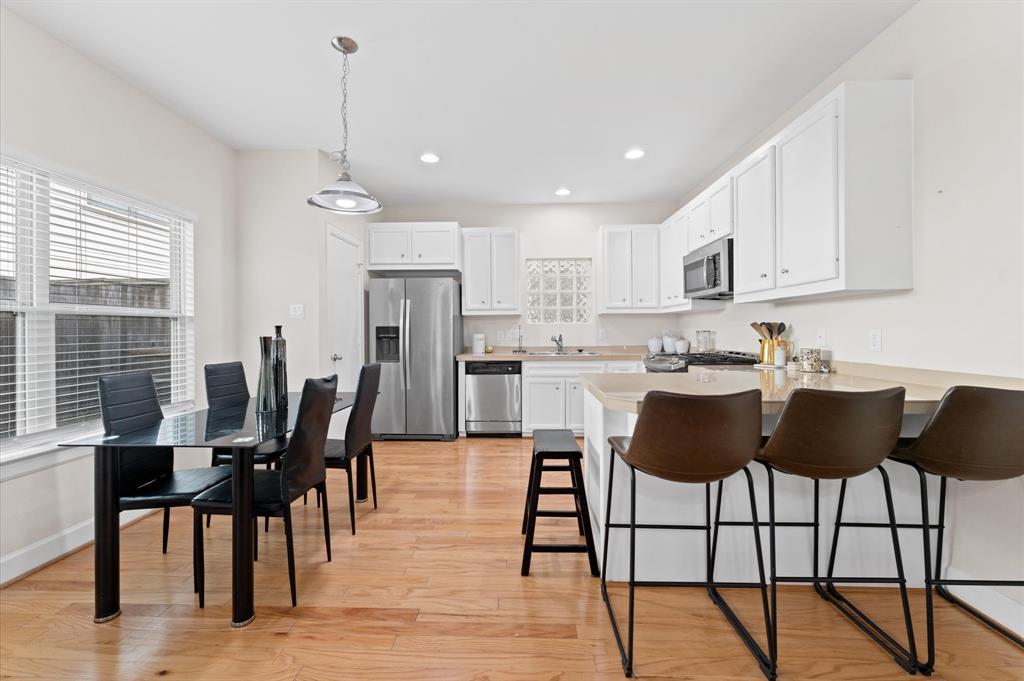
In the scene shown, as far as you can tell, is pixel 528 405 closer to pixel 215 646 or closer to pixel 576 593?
pixel 576 593

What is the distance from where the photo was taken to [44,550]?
88.8 inches

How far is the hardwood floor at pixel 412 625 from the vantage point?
61.4 inches

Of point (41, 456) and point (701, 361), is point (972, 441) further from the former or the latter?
point (41, 456)

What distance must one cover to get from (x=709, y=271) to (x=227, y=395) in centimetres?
350

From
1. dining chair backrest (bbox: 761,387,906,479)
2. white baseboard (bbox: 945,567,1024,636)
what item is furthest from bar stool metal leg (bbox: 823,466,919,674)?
white baseboard (bbox: 945,567,1024,636)

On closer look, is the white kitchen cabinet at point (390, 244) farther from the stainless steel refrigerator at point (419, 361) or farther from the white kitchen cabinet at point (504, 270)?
the white kitchen cabinet at point (504, 270)

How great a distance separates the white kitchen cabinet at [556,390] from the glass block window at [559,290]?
2.66 feet

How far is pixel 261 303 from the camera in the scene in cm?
385

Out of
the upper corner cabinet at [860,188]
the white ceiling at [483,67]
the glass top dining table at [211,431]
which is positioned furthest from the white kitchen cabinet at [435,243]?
the upper corner cabinet at [860,188]

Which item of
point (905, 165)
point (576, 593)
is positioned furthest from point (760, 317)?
point (576, 593)

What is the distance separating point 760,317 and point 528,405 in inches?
93.1

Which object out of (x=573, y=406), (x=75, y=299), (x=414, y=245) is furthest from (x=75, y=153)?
(x=573, y=406)

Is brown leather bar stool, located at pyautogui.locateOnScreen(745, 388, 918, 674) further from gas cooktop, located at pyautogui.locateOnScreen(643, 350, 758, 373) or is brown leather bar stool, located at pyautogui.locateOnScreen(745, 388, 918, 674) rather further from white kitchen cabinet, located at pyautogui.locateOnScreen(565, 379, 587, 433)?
white kitchen cabinet, located at pyautogui.locateOnScreen(565, 379, 587, 433)

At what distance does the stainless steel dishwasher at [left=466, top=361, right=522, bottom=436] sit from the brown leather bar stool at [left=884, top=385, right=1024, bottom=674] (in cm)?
357
